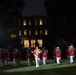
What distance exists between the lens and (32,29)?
6029 inches

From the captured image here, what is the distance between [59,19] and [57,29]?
2.36 meters

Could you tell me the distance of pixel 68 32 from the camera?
3221 inches

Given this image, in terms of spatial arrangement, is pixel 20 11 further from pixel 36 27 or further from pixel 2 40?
pixel 36 27

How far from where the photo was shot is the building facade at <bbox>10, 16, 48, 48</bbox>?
496ft

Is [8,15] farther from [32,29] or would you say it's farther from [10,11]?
[32,29]

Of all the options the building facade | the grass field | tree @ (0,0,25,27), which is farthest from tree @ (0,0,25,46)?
the building facade

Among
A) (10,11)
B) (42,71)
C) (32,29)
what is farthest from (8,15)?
(32,29)

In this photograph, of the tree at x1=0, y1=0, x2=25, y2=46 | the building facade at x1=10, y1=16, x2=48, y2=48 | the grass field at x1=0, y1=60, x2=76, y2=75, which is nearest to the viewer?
the grass field at x1=0, y1=60, x2=76, y2=75

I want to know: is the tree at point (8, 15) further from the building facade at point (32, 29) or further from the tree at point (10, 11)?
the building facade at point (32, 29)

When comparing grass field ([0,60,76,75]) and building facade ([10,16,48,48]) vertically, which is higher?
building facade ([10,16,48,48])

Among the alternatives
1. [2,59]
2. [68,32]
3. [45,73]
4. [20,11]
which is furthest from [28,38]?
[45,73]

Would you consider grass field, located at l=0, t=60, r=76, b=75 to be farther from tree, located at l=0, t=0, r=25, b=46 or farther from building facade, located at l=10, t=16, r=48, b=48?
building facade, located at l=10, t=16, r=48, b=48

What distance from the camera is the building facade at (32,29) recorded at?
151125mm

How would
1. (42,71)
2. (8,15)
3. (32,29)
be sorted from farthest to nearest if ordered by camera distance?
(32,29), (8,15), (42,71)
